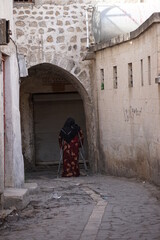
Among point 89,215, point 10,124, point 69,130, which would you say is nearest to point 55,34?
point 69,130

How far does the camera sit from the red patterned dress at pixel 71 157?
53.7 feet

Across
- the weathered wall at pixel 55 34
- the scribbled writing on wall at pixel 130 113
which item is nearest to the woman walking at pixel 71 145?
the weathered wall at pixel 55 34

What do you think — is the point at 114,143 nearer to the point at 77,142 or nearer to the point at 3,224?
the point at 77,142

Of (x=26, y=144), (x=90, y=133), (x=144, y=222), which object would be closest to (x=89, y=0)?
(x=90, y=133)

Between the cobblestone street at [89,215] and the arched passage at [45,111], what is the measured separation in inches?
275

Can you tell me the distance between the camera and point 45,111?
20.1 metres

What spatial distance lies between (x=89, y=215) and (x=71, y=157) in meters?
7.75

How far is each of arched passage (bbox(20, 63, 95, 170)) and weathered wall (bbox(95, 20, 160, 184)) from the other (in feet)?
10.5

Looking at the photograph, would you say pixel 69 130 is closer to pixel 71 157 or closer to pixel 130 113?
pixel 71 157

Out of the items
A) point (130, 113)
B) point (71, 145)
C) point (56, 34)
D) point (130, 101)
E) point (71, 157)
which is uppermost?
point (56, 34)

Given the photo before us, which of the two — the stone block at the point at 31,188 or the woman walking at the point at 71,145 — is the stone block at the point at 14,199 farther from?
the woman walking at the point at 71,145

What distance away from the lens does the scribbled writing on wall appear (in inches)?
512

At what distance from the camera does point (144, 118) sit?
12.5m

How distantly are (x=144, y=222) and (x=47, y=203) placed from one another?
2194 mm
